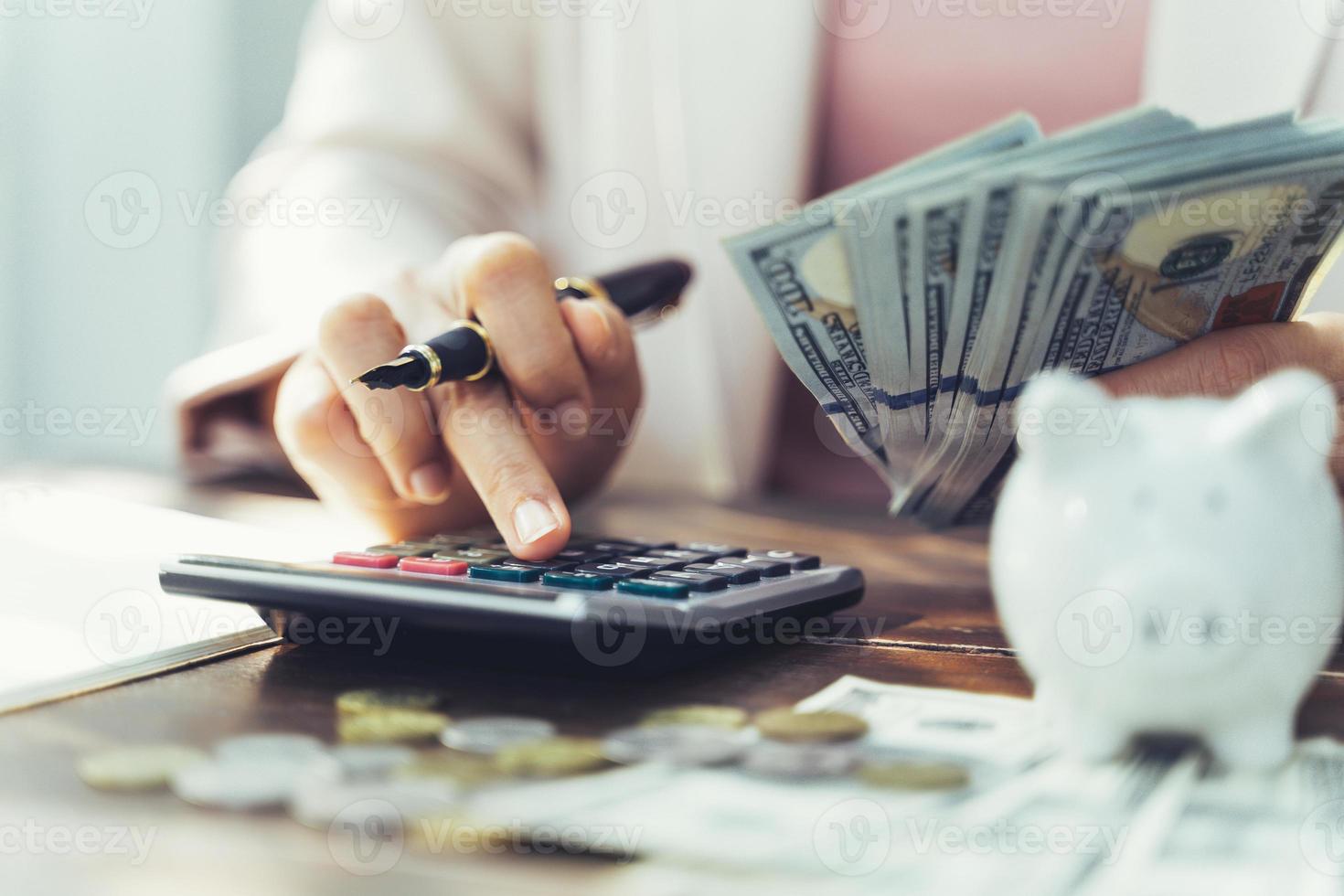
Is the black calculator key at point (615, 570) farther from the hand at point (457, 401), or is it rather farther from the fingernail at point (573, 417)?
the fingernail at point (573, 417)

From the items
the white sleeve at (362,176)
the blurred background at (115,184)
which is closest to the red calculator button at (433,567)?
the white sleeve at (362,176)

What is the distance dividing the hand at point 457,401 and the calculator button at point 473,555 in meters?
0.06

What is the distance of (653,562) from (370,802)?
21 cm

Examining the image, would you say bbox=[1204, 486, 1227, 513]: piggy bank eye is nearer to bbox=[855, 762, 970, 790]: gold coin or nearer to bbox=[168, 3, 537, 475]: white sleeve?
bbox=[855, 762, 970, 790]: gold coin

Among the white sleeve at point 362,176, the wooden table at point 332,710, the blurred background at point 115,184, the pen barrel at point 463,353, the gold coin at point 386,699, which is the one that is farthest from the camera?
the blurred background at point 115,184

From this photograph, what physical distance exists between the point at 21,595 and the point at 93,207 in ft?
6.33

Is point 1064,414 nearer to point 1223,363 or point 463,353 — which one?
point 1223,363

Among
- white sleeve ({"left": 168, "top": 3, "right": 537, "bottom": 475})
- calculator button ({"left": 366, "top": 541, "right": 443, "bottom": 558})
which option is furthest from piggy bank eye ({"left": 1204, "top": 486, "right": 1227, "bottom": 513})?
white sleeve ({"left": 168, "top": 3, "right": 537, "bottom": 475})

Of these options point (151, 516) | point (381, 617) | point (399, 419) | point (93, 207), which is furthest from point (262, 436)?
point (93, 207)

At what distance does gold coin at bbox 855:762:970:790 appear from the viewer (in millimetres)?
294

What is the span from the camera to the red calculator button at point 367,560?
0.46 m

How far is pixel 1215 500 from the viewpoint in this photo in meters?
0.29

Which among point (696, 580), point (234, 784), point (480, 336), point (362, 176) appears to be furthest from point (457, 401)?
point (362, 176)

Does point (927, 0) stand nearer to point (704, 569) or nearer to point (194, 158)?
point (704, 569)
